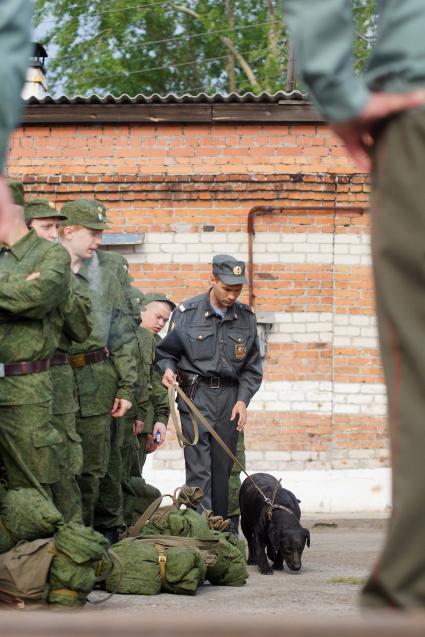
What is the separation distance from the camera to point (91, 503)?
10.0 m

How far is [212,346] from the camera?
11.8 meters

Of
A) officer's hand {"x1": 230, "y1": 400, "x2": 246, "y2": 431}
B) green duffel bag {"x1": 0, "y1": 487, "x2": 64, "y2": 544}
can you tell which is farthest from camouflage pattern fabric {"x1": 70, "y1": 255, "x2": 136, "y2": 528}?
green duffel bag {"x1": 0, "y1": 487, "x2": 64, "y2": 544}

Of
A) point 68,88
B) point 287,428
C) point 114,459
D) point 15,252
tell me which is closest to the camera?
point 15,252

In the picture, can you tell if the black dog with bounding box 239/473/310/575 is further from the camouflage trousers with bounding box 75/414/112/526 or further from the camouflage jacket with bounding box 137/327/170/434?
the camouflage jacket with bounding box 137/327/170/434

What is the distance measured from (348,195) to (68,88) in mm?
21940

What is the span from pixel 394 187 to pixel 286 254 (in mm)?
14033

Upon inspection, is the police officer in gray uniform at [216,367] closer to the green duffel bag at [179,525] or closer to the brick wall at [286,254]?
the green duffel bag at [179,525]

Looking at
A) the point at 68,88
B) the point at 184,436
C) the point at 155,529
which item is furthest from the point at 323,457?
the point at 68,88

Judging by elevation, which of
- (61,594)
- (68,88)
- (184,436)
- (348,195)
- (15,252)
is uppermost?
(68,88)

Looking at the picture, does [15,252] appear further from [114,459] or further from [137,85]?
[137,85]

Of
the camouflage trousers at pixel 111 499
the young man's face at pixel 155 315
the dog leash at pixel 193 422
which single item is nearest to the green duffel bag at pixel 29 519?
the camouflage trousers at pixel 111 499

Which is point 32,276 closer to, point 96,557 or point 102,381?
point 96,557

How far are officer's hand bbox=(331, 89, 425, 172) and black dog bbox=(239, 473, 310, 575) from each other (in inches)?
295

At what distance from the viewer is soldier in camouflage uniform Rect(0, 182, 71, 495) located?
26.7ft
